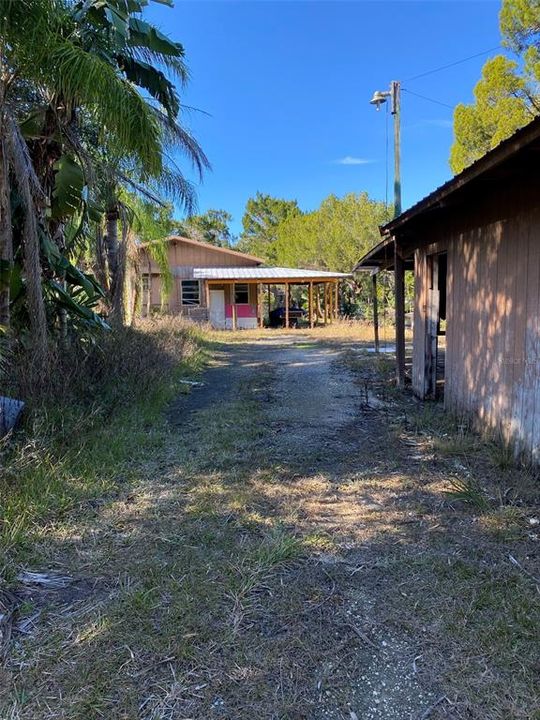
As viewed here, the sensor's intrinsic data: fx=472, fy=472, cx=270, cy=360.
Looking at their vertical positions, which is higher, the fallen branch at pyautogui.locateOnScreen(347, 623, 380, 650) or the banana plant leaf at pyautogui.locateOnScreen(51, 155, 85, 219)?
the banana plant leaf at pyautogui.locateOnScreen(51, 155, 85, 219)

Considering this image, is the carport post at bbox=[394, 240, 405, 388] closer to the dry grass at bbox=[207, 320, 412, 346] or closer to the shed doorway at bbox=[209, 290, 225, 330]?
the dry grass at bbox=[207, 320, 412, 346]

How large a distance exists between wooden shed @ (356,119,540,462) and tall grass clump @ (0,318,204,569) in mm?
3800

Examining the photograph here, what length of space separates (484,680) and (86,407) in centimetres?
491

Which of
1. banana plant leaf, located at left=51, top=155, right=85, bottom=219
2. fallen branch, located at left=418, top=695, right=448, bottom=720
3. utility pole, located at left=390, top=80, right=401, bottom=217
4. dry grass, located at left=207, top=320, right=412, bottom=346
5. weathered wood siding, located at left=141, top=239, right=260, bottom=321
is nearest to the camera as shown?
fallen branch, located at left=418, top=695, right=448, bottom=720

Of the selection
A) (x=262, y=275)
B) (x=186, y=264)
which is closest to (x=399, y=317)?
→ (x=262, y=275)

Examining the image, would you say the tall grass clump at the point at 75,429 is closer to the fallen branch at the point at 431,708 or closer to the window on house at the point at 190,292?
the fallen branch at the point at 431,708

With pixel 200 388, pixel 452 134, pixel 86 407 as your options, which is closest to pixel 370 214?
pixel 452 134

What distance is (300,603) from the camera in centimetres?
263

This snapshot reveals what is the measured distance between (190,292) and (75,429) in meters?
21.9

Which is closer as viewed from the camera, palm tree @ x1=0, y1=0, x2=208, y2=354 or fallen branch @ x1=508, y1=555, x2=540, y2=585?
fallen branch @ x1=508, y1=555, x2=540, y2=585

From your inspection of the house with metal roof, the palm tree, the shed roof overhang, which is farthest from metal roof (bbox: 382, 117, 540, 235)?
the house with metal roof

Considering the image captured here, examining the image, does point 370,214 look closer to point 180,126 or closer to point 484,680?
point 180,126

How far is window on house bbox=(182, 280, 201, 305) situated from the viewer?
2605 cm

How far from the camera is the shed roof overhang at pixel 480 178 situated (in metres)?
3.45
